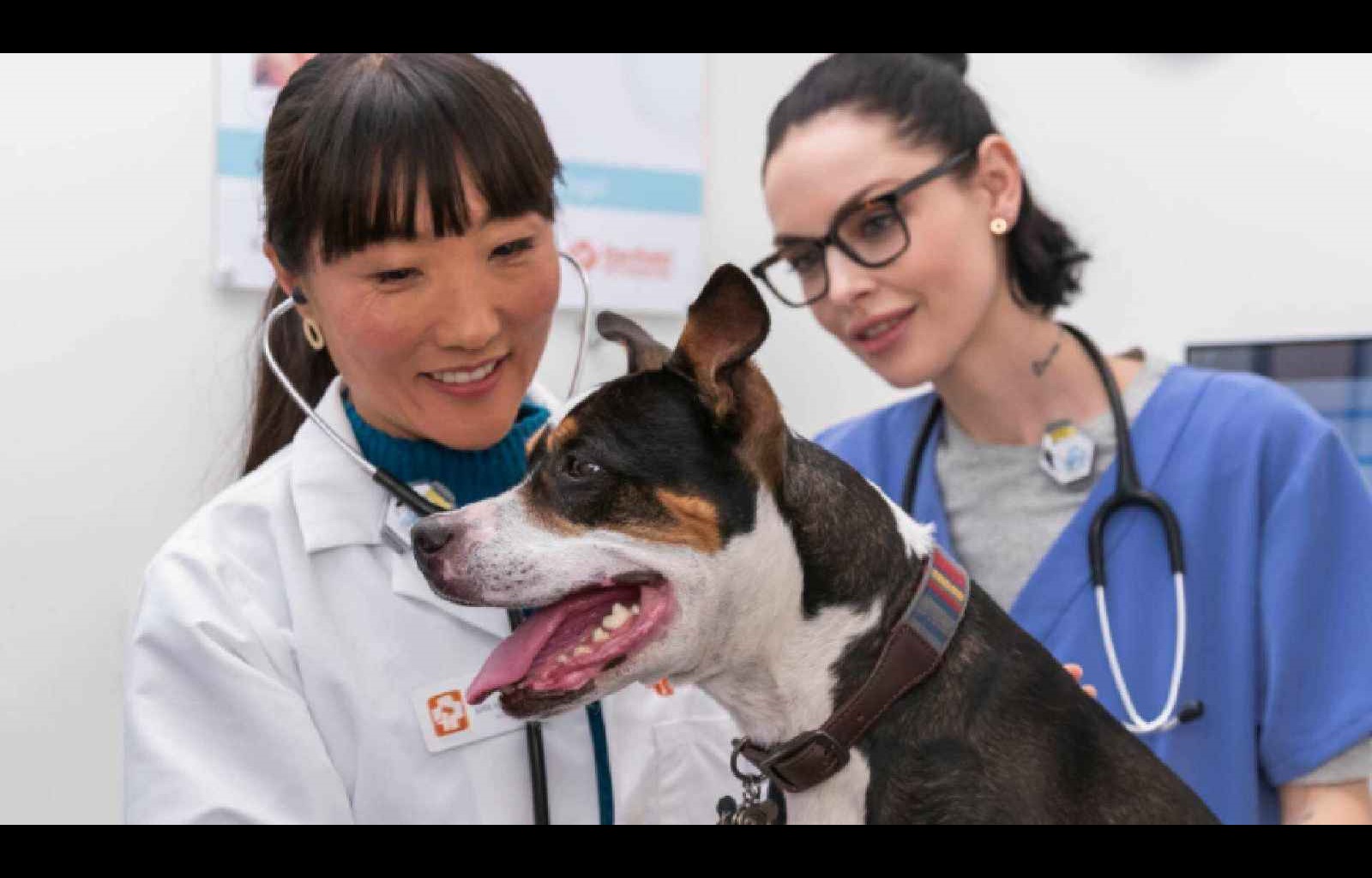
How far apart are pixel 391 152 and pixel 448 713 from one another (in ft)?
2.01

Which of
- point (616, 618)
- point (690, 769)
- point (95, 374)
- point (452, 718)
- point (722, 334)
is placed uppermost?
point (722, 334)

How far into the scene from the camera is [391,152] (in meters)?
1.46

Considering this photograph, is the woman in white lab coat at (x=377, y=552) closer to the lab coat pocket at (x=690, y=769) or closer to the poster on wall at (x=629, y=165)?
the lab coat pocket at (x=690, y=769)

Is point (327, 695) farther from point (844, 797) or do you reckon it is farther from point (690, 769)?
point (844, 797)

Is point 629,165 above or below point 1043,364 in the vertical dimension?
below

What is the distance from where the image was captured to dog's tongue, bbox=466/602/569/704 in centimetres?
130

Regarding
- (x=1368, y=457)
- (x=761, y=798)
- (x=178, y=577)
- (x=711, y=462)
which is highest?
(x=711, y=462)

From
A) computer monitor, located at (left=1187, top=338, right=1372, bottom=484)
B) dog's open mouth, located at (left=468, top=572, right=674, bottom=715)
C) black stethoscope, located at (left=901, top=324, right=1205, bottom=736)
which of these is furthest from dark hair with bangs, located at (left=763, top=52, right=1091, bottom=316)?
computer monitor, located at (left=1187, top=338, right=1372, bottom=484)

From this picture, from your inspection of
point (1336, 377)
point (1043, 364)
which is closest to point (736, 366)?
point (1043, 364)
